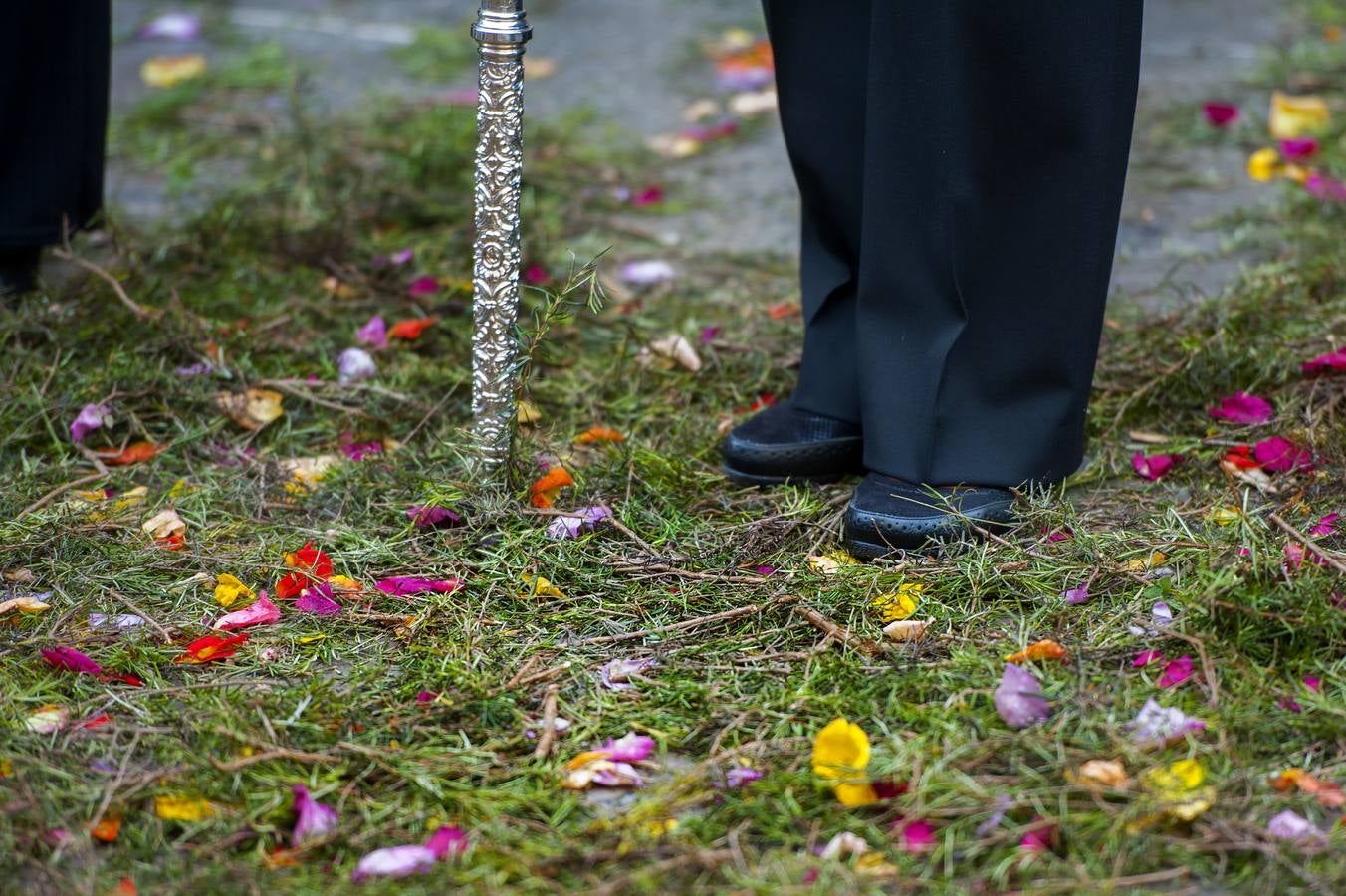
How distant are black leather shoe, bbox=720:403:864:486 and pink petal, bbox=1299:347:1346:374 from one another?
2.33 feet

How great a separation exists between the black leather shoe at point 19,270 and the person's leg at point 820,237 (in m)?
1.33

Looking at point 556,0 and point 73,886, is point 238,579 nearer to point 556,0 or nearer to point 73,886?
point 73,886

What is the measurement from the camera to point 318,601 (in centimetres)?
162

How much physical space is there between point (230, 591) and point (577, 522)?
17.2 inches

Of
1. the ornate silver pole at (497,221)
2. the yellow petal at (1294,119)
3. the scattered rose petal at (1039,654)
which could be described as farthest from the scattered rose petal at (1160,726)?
the yellow petal at (1294,119)

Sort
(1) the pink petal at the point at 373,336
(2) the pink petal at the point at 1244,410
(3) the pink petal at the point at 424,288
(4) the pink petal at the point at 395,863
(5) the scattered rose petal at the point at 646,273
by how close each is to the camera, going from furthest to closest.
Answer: (5) the scattered rose petal at the point at 646,273 → (3) the pink petal at the point at 424,288 → (1) the pink petal at the point at 373,336 → (2) the pink petal at the point at 1244,410 → (4) the pink petal at the point at 395,863

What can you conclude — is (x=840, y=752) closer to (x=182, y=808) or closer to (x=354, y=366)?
(x=182, y=808)

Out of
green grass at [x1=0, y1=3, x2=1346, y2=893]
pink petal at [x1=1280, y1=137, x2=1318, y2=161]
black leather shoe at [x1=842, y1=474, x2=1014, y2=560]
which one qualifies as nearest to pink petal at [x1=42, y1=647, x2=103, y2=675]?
green grass at [x1=0, y1=3, x2=1346, y2=893]

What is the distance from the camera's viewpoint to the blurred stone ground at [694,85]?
9.46 feet

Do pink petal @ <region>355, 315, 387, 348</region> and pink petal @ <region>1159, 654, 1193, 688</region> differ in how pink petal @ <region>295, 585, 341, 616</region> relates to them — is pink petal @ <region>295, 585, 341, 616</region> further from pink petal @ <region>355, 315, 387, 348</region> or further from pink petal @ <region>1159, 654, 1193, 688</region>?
pink petal @ <region>1159, 654, 1193, 688</region>

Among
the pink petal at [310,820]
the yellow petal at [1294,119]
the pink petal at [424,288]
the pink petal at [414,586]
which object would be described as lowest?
the pink petal at [414,586]

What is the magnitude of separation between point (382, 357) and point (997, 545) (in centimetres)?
113

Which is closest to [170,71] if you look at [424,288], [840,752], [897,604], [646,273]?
[424,288]

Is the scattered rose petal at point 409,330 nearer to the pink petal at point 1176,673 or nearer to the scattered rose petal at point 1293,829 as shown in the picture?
the pink petal at point 1176,673
